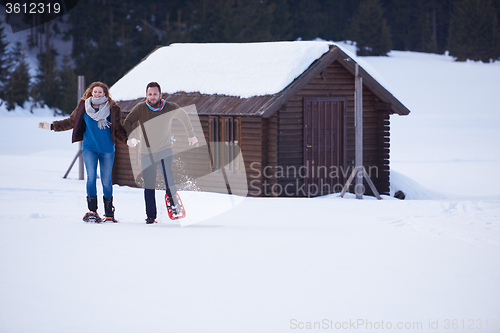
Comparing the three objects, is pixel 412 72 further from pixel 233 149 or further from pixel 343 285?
pixel 343 285

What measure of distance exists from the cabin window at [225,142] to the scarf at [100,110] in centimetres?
602

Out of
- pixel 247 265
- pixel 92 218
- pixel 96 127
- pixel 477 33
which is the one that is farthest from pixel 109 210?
pixel 477 33

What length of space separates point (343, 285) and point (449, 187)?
13.2 m

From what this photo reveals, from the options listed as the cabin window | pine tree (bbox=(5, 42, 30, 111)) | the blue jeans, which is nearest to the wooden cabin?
the cabin window

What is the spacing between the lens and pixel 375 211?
9914 millimetres

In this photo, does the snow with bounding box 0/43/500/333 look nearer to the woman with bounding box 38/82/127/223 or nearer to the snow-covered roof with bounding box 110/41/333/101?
the woman with bounding box 38/82/127/223

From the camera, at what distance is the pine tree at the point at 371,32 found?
2144 inches

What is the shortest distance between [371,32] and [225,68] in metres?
42.2

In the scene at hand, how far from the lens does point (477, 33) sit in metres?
53.0

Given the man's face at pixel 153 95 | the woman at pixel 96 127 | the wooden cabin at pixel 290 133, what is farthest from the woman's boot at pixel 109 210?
the wooden cabin at pixel 290 133

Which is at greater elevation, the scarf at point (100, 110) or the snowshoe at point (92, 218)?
the scarf at point (100, 110)

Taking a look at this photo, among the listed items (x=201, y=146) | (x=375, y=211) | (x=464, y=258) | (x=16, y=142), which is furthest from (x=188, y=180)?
(x=16, y=142)

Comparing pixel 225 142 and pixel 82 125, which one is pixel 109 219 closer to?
pixel 82 125

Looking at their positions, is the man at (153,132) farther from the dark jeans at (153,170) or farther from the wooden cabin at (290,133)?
the wooden cabin at (290,133)
